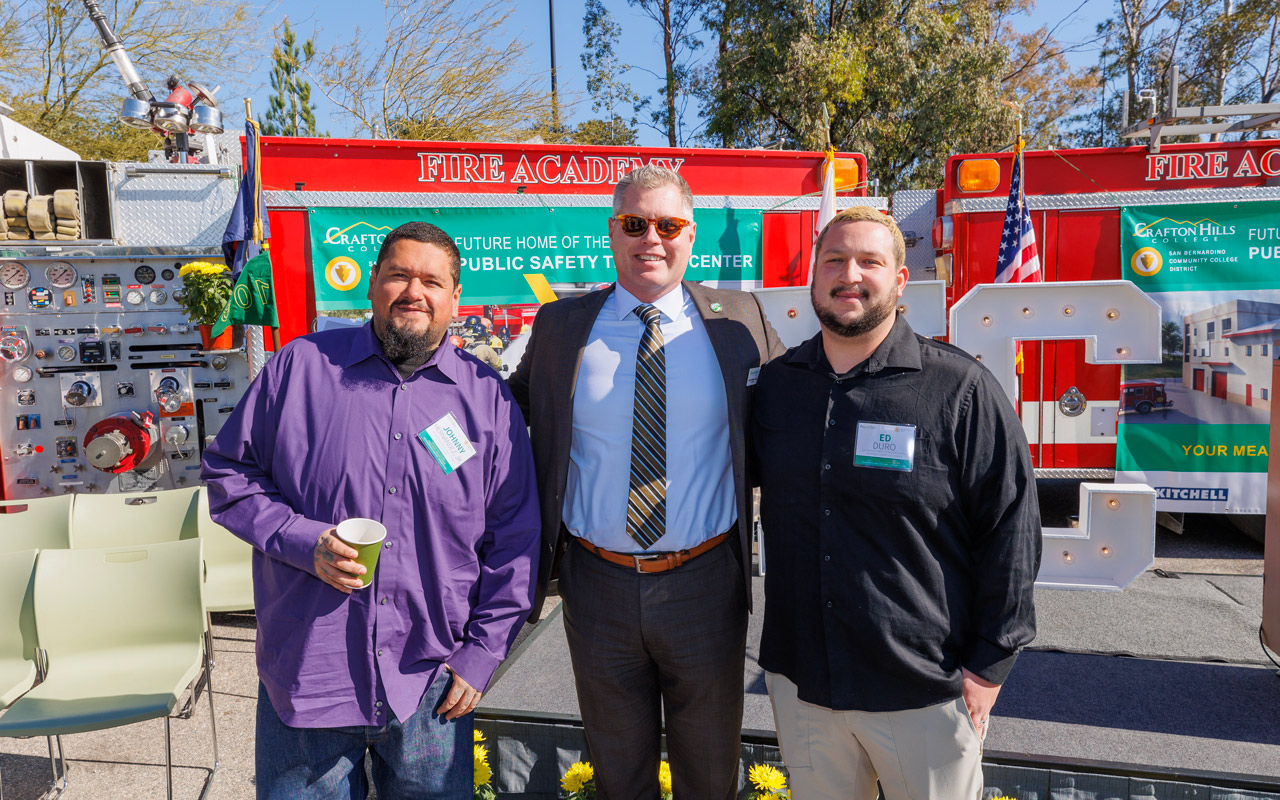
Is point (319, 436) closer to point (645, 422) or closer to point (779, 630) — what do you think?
point (645, 422)

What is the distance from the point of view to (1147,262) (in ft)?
18.9

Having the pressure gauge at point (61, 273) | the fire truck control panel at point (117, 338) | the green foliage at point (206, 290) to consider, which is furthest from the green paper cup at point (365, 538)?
the pressure gauge at point (61, 273)

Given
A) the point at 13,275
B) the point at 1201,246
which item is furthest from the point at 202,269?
the point at 1201,246

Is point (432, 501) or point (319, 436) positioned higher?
point (319, 436)

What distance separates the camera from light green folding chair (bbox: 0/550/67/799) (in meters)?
3.16

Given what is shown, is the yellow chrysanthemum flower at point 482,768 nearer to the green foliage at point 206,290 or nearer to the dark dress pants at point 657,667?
the dark dress pants at point 657,667

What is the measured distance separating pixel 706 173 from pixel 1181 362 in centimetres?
380

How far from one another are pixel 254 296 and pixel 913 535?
421 cm

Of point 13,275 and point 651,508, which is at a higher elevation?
point 13,275

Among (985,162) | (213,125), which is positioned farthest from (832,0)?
(213,125)

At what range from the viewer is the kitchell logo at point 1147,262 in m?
5.74

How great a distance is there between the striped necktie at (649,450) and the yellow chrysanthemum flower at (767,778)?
1.03m

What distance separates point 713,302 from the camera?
7.97 feet

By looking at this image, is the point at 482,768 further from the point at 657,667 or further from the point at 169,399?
the point at 169,399
